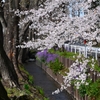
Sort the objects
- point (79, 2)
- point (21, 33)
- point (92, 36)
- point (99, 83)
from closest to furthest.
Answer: point (92, 36) < point (79, 2) < point (99, 83) < point (21, 33)

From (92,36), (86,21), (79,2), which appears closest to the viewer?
(92,36)

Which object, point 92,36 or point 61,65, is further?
point 61,65

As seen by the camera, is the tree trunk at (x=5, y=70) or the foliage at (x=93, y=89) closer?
the tree trunk at (x=5, y=70)

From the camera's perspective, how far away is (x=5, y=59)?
8.00 metres

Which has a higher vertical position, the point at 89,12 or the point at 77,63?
the point at 89,12

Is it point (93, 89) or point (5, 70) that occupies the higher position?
point (5, 70)

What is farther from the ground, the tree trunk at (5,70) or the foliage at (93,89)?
the tree trunk at (5,70)

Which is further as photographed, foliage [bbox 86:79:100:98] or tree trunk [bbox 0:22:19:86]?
foliage [bbox 86:79:100:98]

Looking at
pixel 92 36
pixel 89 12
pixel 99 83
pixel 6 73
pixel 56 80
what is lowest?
pixel 56 80

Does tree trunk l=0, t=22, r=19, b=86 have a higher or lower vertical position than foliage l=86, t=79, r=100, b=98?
higher

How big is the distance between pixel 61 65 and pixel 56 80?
102cm

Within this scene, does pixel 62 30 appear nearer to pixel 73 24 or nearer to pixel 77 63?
pixel 73 24

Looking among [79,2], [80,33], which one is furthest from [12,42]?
[80,33]

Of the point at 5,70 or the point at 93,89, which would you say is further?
the point at 93,89
